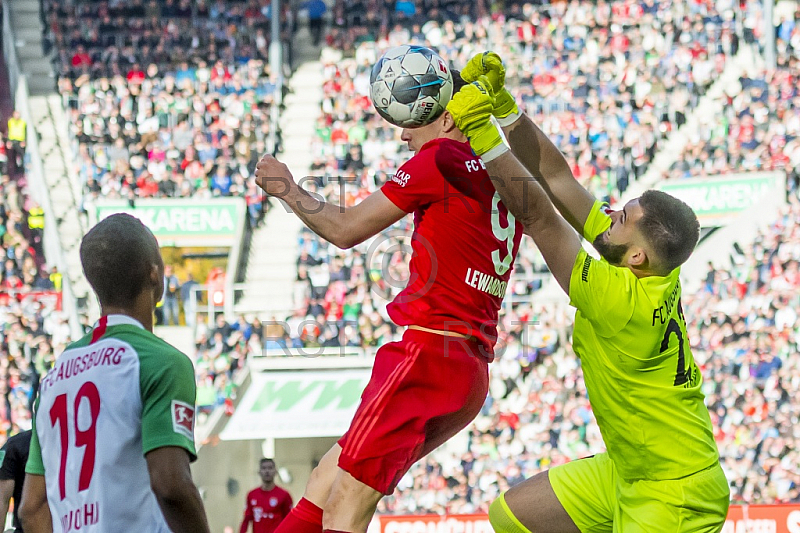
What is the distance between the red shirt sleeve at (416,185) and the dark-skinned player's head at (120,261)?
145cm

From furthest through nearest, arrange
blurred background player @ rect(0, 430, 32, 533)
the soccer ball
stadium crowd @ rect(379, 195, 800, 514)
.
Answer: stadium crowd @ rect(379, 195, 800, 514) < blurred background player @ rect(0, 430, 32, 533) < the soccer ball

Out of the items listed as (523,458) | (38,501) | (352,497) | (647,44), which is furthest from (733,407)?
(38,501)

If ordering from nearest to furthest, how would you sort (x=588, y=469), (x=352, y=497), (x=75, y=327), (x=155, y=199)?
(x=352, y=497), (x=588, y=469), (x=75, y=327), (x=155, y=199)

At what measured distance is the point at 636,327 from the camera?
4.56 m

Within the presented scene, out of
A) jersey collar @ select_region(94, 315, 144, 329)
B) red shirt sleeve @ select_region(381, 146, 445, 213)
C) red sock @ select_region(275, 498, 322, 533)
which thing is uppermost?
red shirt sleeve @ select_region(381, 146, 445, 213)

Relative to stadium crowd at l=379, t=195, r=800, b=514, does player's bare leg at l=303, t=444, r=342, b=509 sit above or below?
above

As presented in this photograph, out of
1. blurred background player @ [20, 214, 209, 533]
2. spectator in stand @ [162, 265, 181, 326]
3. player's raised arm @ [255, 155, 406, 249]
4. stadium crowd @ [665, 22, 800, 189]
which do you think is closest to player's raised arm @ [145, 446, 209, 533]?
blurred background player @ [20, 214, 209, 533]

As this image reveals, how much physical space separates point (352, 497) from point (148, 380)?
56.2 inches

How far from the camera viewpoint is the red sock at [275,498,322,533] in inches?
182

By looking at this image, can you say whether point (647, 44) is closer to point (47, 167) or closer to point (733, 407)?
point (733, 407)

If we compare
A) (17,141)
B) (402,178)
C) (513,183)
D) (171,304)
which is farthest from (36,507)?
(17,141)

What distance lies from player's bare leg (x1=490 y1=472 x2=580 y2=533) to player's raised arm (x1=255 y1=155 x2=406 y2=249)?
157cm

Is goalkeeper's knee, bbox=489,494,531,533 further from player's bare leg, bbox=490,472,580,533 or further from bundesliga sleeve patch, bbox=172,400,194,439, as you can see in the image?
bundesliga sleeve patch, bbox=172,400,194,439

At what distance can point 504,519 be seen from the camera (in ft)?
16.9
